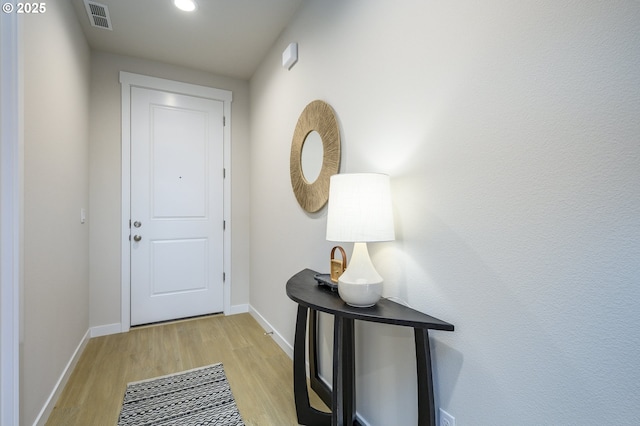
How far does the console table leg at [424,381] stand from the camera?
3.60 ft

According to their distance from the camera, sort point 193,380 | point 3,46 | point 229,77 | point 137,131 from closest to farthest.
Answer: point 3,46
point 193,380
point 137,131
point 229,77

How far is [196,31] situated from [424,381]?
9.54 feet

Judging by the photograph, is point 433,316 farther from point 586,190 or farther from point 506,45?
point 506,45

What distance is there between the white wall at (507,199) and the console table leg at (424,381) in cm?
8

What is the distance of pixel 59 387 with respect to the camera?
1.91 metres

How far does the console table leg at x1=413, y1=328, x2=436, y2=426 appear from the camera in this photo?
110 cm

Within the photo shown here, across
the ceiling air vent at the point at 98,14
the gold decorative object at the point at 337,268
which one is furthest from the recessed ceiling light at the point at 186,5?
the gold decorative object at the point at 337,268

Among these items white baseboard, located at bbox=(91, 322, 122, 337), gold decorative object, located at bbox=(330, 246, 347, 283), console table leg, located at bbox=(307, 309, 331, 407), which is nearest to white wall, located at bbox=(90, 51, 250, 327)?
white baseboard, located at bbox=(91, 322, 122, 337)

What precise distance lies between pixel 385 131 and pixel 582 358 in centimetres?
107

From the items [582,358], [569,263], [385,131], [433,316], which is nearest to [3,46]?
[385,131]

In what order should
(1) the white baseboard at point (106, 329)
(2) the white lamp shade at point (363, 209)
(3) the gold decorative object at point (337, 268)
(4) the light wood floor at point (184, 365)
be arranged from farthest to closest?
(1) the white baseboard at point (106, 329)
(4) the light wood floor at point (184, 365)
(3) the gold decorative object at point (337, 268)
(2) the white lamp shade at point (363, 209)

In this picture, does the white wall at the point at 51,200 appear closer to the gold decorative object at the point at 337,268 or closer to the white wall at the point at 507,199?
the gold decorative object at the point at 337,268

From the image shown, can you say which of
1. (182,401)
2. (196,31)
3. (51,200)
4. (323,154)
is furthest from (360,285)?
(196,31)

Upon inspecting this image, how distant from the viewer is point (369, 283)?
1.22 meters
